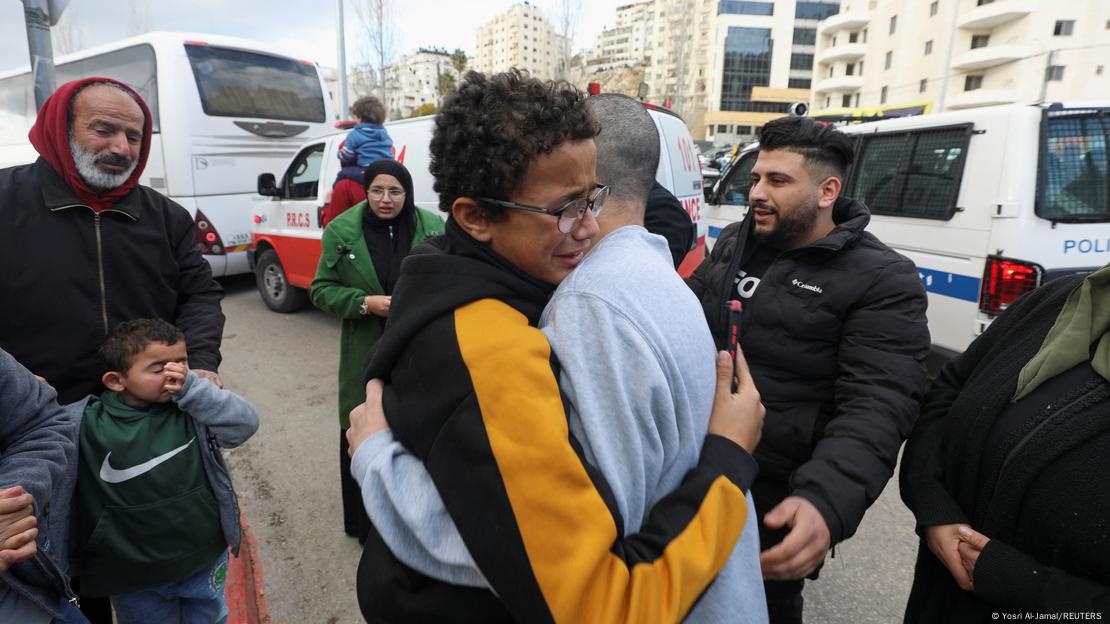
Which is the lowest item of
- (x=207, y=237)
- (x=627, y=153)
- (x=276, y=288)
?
(x=276, y=288)

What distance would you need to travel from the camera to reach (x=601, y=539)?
2.60ft

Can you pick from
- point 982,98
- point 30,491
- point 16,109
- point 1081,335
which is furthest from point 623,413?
point 982,98

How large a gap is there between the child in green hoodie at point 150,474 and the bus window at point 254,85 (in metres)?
7.53

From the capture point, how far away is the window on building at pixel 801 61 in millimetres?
70750

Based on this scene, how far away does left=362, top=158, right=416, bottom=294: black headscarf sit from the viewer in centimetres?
304

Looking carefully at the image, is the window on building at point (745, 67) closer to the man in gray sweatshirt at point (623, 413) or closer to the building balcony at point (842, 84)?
the building balcony at point (842, 84)

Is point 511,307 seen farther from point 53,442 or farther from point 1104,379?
point 53,442

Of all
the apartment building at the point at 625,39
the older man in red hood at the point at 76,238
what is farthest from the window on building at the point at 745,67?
the older man in red hood at the point at 76,238

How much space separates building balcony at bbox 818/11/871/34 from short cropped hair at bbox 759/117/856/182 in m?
59.7

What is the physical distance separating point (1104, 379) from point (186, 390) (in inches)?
95.9

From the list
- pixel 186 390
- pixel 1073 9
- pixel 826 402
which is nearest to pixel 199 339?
pixel 186 390

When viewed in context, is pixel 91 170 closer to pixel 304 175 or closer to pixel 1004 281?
pixel 1004 281

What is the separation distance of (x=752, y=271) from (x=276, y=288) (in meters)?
6.82

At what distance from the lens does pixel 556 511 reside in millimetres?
794
